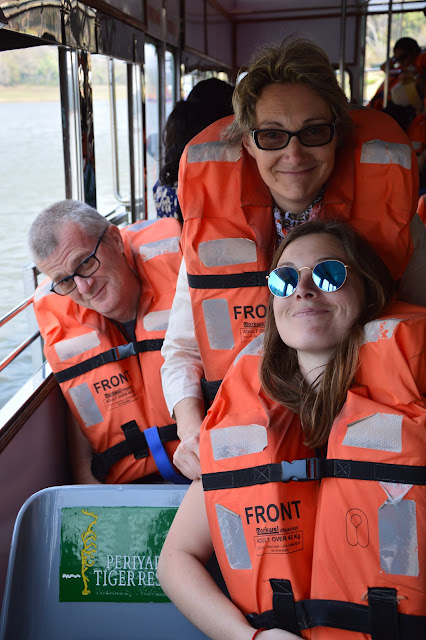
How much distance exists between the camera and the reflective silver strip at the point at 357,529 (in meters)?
1.34

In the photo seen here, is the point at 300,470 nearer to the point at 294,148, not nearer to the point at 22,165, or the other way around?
the point at 294,148

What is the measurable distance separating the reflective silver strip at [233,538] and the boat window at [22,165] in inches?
55.5

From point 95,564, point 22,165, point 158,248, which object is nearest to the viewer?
point 95,564

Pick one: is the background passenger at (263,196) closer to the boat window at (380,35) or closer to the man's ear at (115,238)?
the man's ear at (115,238)

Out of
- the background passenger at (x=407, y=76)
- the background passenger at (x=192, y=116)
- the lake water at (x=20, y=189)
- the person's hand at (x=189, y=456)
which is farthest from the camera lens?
the background passenger at (x=407, y=76)

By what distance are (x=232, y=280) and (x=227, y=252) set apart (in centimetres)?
8

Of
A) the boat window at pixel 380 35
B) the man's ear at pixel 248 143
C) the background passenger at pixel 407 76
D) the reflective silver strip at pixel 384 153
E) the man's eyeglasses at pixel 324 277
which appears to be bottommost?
the man's eyeglasses at pixel 324 277

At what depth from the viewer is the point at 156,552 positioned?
1.67 m

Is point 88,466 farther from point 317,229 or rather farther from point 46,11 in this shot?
point 46,11

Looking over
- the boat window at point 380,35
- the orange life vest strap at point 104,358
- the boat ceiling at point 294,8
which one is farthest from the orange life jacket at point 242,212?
the boat window at point 380,35

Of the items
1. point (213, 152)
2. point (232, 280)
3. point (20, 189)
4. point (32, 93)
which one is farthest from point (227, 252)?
point (20, 189)

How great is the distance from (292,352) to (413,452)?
42 cm

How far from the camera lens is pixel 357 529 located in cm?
135

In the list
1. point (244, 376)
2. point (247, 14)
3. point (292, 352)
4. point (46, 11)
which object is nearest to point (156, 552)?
point (244, 376)
